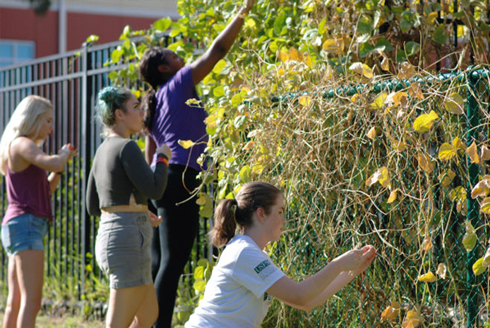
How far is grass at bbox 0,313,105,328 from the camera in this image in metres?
5.78

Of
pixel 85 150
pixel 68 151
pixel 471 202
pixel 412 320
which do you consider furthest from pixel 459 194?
pixel 85 150

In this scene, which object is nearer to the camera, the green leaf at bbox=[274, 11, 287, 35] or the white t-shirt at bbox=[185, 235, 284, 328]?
the white t-shirt at bbox=[185, 235, 284, 328]

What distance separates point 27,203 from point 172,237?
110 cm

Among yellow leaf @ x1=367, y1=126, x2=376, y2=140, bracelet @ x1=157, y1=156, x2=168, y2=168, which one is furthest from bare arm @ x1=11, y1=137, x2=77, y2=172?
yellow leaf @ x1=367, y1=126, x2=376, y2=140

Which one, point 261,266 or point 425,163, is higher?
point 425,163

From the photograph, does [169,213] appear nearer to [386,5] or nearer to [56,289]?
[386,5]

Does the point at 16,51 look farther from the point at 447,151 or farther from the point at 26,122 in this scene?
the point at 447,151

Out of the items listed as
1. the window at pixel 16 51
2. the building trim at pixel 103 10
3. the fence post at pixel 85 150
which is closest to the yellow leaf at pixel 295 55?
the fence post at pixel 85 150

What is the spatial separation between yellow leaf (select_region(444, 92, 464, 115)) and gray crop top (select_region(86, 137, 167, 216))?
1.56m

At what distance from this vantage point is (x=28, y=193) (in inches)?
177

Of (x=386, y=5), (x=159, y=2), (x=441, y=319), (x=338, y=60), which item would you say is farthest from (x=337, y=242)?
(x=159, y=2)

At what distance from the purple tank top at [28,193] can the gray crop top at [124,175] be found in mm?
910

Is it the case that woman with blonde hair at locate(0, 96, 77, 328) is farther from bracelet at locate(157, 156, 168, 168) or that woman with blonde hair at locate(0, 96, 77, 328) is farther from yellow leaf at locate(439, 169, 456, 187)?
yellow leaf at locate(439, 169, 456, 187)

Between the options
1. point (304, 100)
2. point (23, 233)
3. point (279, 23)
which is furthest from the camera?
point (23, 233)
